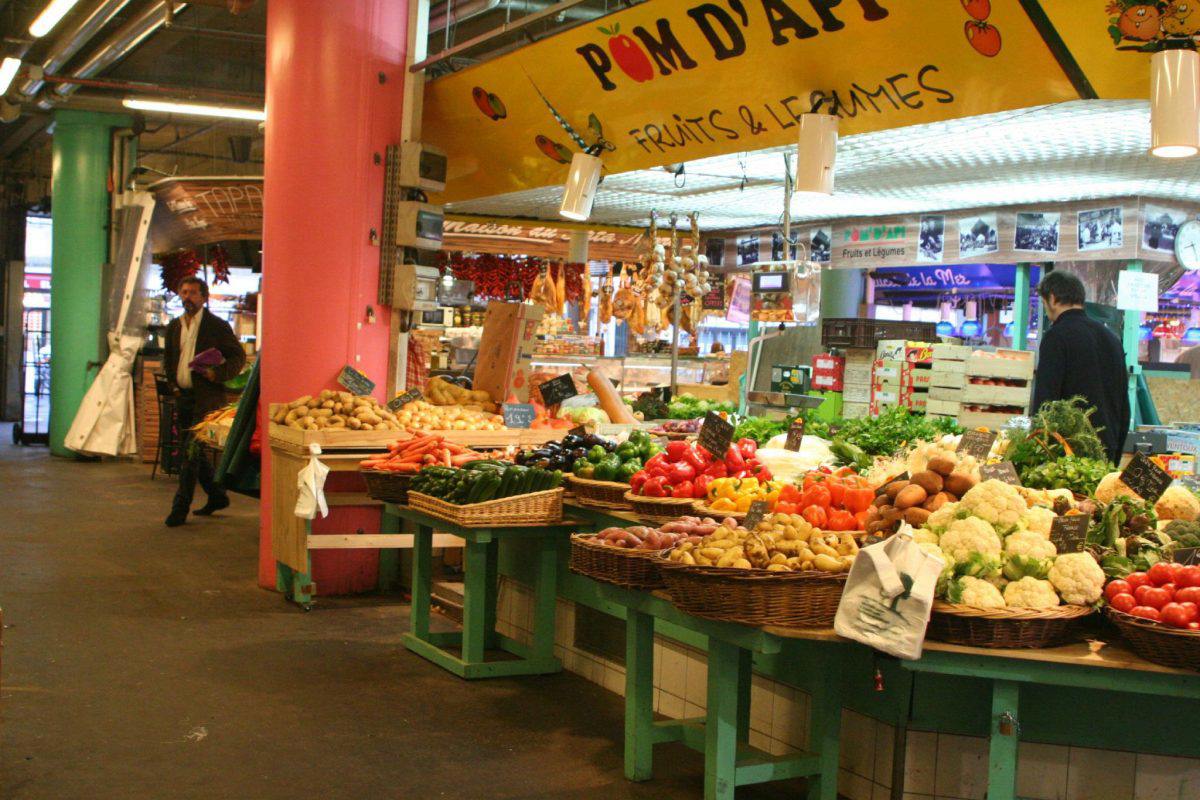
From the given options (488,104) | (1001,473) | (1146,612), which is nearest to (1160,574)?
(1146,612)

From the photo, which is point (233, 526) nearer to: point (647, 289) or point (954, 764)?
point (647, 289)

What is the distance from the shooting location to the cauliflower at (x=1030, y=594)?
3422mm

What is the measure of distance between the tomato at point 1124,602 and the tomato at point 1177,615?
0.14 meters

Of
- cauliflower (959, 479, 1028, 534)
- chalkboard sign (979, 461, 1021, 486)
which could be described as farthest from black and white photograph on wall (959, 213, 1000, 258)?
cauliflower (959, 479, 1028, 534)

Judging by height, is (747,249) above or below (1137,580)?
above

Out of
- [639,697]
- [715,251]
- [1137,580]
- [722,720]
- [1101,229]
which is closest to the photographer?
[1137,580]

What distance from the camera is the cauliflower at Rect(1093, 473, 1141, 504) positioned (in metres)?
4.30

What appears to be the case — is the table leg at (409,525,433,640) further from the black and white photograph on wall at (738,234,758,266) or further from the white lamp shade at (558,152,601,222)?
the black and white photograph on wall at (738,234,758,266)

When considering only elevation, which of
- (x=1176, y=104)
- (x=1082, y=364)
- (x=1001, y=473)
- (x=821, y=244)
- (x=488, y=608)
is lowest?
(x=488, y=608)

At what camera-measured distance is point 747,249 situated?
1350 cm

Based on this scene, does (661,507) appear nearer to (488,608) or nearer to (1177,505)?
(488,608)

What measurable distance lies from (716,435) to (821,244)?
7.25 metres

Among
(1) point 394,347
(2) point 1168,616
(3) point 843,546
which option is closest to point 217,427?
(1) point 394,347

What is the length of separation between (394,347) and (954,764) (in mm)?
4875
